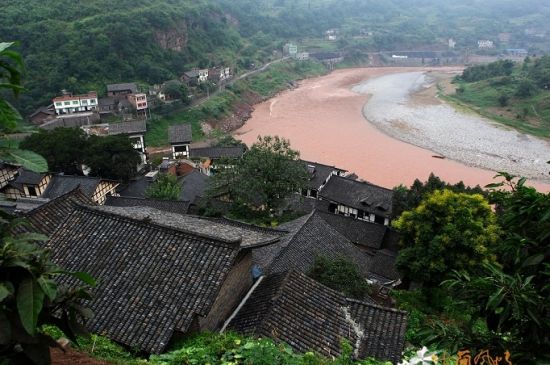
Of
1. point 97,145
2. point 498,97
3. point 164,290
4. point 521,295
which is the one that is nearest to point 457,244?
point 164,290

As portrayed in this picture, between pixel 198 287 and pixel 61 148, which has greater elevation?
pixel 198 287

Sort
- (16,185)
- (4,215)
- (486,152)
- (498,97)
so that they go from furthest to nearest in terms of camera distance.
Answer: (498,97)
(486,152)
(16,185)
(4,215)

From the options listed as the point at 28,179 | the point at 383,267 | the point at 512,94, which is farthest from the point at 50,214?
the point at 512,94

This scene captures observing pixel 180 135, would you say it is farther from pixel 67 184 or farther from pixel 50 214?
pixel 50 214

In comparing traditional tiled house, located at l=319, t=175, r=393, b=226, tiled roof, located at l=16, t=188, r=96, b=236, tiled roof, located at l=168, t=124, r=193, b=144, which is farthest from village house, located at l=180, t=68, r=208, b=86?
tiled roof, located at l=16, t=188, r=96, b=236

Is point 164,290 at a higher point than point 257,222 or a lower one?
higher

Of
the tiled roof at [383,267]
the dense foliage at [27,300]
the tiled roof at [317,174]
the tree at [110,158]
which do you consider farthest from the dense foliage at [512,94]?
the dense foliage at [27,300]

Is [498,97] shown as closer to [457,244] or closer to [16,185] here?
[457,244]

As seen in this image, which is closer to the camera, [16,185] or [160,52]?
[16,185]
